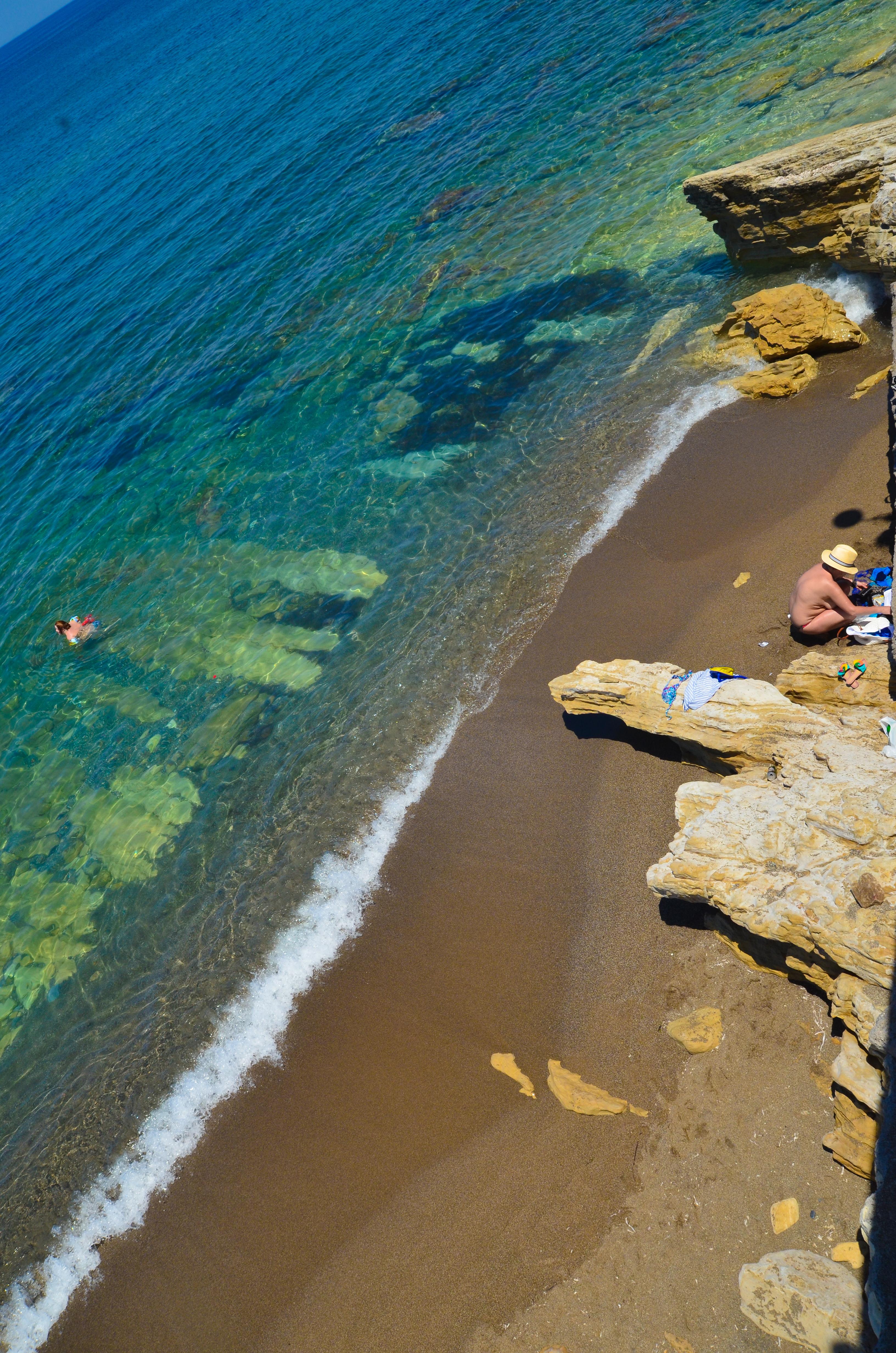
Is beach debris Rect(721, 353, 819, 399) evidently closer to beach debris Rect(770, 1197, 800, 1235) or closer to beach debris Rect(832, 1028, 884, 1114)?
beach debris Rect(832, 1028, 884, 1114)

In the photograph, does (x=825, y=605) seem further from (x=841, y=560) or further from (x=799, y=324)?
(x=799, y=324)

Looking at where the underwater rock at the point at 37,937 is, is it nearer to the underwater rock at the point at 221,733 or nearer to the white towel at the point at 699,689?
the underwater rock at the point at 221,733

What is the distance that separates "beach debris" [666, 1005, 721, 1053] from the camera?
793 centimetres

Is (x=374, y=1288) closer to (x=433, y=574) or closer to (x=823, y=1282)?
(x=823, y=1282)

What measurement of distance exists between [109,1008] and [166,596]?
10.1 m

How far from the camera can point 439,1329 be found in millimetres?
7430

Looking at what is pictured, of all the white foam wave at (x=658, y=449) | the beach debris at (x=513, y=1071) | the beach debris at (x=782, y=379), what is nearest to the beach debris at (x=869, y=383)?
the beach debris at (x=782, y=379)

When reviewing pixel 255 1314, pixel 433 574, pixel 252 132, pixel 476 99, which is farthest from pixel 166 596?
pixel 252 132

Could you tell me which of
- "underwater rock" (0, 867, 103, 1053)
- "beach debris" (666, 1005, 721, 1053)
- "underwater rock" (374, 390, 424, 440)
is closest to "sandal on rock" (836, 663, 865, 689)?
"beach debris" (666, 1005, 721, 1053)

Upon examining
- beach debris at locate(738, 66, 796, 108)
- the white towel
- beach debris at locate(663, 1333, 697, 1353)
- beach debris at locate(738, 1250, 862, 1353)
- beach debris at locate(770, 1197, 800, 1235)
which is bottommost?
beach debris at locate(663, 1333, 697, 1353)

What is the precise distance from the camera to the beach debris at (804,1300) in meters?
5.95

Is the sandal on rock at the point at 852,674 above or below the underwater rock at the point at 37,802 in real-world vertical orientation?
below

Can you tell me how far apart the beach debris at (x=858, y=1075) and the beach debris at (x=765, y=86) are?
27.0 meters

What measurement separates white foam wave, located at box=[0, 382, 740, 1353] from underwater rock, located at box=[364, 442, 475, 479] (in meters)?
7.42
